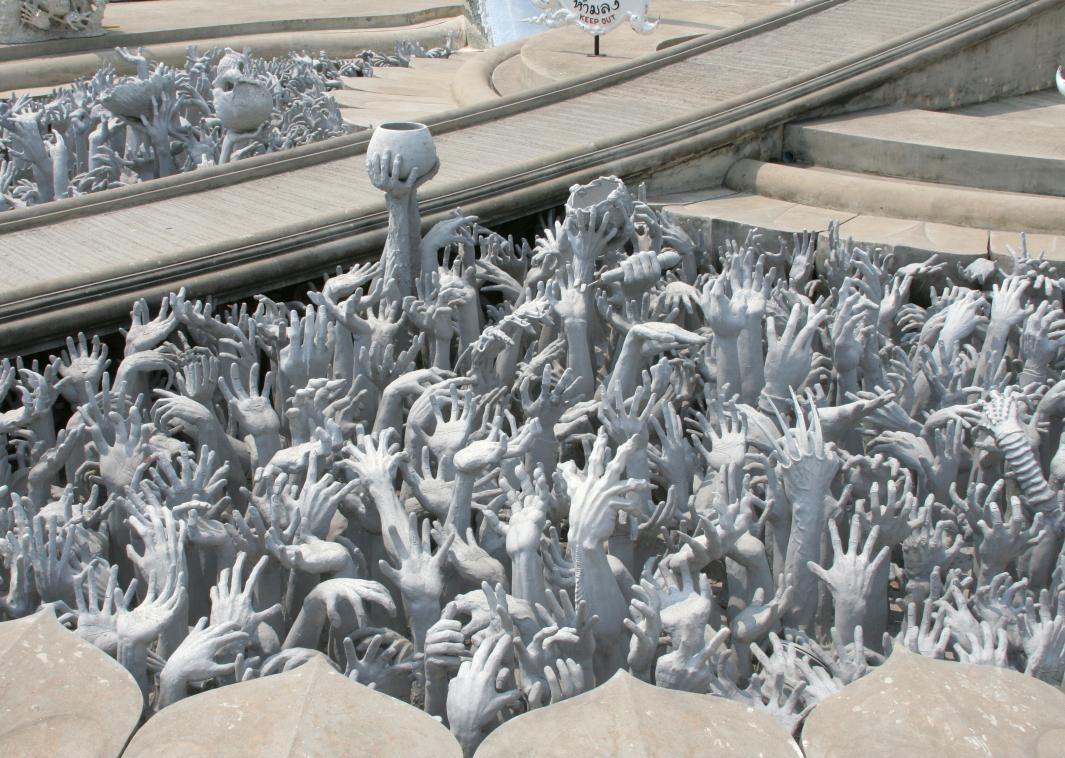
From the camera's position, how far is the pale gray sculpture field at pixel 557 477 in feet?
13.2

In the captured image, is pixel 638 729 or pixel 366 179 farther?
pixel 366 179

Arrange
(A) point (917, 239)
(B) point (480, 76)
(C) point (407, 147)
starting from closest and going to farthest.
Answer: (C) point (407, 147), (A) point (917, 239), (B) point (480, 76)

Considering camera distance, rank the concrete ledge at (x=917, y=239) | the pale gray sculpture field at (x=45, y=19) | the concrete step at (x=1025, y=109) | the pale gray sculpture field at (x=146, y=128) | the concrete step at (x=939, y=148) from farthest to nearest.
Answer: the pale gray sculpture field at (x=45, y=19) < the concrete step at (x=1025, y=109) < the pale gray sculpture field at (x=146, y=128) < the concrete step at (x=939, y=148) < the concrete ledge at (x=917, y=239)

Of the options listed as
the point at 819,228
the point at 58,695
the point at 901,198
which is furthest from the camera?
the point at 901,198

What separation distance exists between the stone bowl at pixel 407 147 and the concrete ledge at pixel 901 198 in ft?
8.91

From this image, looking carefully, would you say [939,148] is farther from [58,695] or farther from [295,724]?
[58,695]

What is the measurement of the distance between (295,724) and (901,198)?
553cm

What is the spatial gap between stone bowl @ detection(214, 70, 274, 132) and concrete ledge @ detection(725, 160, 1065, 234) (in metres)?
3.41

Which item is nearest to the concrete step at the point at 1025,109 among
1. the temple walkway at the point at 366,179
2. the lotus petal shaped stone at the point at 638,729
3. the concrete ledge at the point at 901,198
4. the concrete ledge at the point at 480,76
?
the temple walkway at the point at 366,179

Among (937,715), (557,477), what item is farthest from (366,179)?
(937,715)

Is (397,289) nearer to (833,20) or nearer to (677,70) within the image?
(677,70)

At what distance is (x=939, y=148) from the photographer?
769 cm

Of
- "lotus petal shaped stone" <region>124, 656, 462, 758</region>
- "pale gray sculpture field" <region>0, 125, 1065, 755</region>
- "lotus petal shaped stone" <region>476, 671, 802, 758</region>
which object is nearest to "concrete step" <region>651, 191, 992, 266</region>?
"pale gray sculpture field" <region>0, 125, 1065, 755</region>

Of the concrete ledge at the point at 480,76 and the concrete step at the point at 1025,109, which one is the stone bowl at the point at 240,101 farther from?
the concrete step at the point at 1025,109
